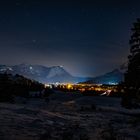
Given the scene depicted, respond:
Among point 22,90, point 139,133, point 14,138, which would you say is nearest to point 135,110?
point 139,133

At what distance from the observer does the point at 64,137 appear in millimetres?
14898

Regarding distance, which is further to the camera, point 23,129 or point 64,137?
point 23,129

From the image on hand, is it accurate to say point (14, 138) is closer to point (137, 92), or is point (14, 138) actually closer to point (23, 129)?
point (23, 129)

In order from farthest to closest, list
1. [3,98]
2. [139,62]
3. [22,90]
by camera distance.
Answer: [22,90] → [3,98] → [139,62]

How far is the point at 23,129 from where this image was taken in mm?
16312

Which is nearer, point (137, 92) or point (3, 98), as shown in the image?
point (137, 92)

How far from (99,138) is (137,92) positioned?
723 inches

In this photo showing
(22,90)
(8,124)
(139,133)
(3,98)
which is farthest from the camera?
(22,90)

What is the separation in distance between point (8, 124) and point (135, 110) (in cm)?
3025

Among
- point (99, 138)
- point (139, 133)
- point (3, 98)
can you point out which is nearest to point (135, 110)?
point (3, 98)

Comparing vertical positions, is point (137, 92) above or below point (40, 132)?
above

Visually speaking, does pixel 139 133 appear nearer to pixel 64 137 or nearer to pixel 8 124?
pixel 64 137

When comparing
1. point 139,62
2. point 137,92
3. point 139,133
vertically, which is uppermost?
point 139,62

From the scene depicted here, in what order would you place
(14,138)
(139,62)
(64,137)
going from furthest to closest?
(139,62), (64,137), (14,138)
